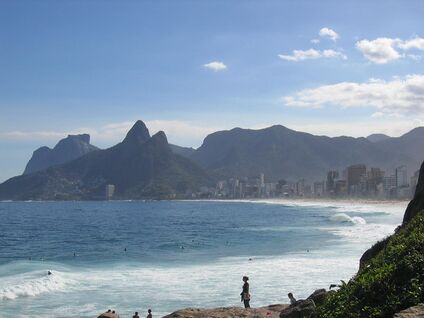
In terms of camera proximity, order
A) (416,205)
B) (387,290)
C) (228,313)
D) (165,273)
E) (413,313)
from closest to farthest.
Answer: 1. (413,313)
2. (387,290)
3. (228,313)
4. (416,205)
5. (165,273)

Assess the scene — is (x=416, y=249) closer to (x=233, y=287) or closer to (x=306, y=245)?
(x=233, y=287)

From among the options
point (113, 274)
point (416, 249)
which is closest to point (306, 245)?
point (113, 274)

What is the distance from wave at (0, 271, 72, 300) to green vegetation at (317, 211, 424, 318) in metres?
24.5

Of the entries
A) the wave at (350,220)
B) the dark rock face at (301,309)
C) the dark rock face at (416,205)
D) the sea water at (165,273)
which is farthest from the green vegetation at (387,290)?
the wave at (350,220)

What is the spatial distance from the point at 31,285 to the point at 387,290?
89.9ft

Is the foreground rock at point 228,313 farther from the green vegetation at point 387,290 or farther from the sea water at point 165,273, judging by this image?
the green vegetation at point 387,290

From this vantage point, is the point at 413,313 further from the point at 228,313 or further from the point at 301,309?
the point at 228,313

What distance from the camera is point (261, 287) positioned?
29.9 metres

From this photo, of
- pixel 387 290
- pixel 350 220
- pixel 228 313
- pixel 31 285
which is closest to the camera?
pixel 387 290

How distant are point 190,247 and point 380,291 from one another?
161 feet

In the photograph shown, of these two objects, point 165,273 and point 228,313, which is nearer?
point 228,313

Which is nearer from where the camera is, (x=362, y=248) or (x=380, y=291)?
(x=380, y=291)

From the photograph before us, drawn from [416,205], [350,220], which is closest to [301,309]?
[416,205]

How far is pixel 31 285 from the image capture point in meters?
31.5
